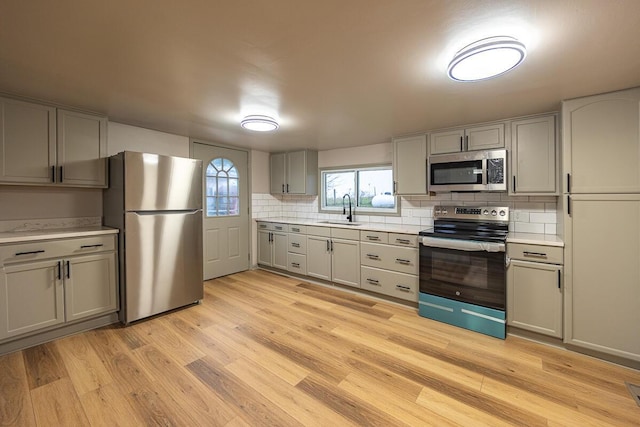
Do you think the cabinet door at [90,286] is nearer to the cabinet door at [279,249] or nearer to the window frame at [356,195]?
the cabinet door at [279,249]

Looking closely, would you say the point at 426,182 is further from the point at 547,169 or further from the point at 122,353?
the point at 122,353

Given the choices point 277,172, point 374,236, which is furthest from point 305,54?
point 277,172

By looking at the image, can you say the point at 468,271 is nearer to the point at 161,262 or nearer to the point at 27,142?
the point at 161,262

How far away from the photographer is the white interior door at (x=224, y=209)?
4.17 m

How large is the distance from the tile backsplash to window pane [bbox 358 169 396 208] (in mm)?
201

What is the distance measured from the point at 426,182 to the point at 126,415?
3.36m

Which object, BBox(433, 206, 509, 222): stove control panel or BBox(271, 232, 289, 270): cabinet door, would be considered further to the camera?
BBox(271, 232, 289, 270): cabinet door

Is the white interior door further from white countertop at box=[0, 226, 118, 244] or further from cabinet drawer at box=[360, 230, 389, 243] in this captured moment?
cabinet drawer at box=[360, 230, 389, 243]

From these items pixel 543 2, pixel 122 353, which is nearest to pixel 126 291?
pixel 122 353

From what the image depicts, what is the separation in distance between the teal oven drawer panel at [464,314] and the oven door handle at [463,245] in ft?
1.79

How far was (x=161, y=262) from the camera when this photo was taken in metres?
2.97

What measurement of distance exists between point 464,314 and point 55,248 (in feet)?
12.5

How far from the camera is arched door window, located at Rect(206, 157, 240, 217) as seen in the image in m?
4.23

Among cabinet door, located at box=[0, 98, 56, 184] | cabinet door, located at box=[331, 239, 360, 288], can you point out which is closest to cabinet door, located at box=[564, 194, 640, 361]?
cabinet door, located at box=[331, 239, 360, 288]
